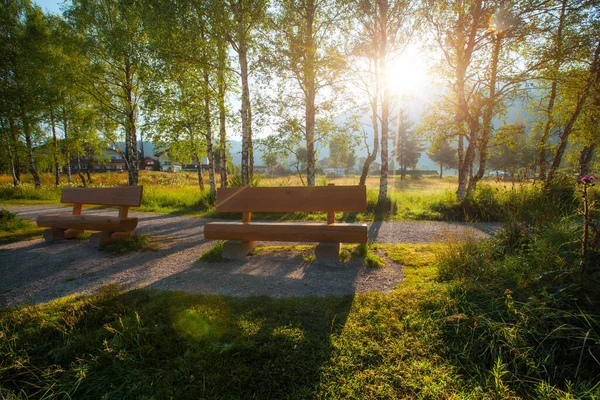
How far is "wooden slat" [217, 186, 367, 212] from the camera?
415cm

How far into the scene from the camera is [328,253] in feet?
14.0

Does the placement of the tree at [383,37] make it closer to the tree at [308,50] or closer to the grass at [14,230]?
the tree at [308,50]

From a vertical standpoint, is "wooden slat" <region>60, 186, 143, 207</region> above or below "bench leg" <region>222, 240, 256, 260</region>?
above

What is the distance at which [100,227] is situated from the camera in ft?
17.9

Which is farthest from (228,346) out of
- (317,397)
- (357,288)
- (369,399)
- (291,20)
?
(291,20)

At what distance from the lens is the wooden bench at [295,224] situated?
4086mm

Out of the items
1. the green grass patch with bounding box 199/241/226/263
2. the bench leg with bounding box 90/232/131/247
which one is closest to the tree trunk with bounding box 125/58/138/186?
the bench leg with bounding box 90/232/131/247

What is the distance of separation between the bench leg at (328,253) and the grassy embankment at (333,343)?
122 cm

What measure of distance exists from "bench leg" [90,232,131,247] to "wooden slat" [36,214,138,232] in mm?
131

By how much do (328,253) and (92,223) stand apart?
15.8 feet

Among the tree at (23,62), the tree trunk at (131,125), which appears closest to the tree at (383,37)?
the tree trunk at (131,125)

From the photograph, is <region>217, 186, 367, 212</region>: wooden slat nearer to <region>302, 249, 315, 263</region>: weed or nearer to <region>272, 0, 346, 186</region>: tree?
<region>302, 249, 315, 263</region>: weed

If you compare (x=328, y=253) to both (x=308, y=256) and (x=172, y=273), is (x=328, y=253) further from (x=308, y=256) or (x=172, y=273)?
(x=172, y=273)

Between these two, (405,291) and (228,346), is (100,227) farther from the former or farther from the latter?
(405,291)
